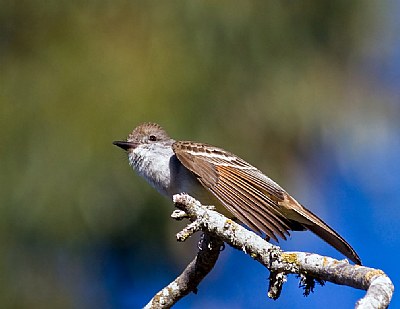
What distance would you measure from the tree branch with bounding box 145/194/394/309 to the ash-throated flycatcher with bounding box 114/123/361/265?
69 centimetres

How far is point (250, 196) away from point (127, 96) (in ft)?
8.48

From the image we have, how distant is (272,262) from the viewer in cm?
468

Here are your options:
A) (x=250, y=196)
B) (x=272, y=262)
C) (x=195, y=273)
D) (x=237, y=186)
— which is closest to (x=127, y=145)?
(x=237, y=186)

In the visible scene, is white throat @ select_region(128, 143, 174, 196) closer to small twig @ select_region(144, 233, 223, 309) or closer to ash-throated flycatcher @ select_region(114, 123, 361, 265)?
ash-throated flycatcher @ select_region(114, 123, 361, 265)

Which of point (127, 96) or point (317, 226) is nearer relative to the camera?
point (317, 226)

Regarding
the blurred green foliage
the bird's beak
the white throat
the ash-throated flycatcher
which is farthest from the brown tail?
the blurred green foliage

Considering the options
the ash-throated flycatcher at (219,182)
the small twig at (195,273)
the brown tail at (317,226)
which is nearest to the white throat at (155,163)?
the ash-throated flycatcher at (219,182)

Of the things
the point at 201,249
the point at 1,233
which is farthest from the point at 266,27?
the point at 201,249

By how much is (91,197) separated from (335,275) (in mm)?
4280

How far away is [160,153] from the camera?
7098mm

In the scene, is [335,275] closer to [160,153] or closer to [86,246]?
[160,153]

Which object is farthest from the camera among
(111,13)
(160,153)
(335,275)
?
(111,13)

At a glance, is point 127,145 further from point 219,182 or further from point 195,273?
point 195,273

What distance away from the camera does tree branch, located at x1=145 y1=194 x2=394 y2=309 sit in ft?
13.3
